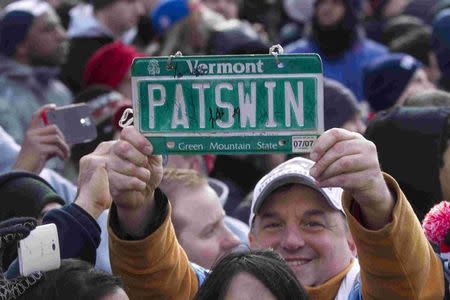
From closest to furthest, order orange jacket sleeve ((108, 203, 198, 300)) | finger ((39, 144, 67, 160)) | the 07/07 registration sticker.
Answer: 1. the 07/07 registration sticker
2. orange jacket sleeve ((108, 203, 198, 300))
3. finger ((39, 144, 67, 160))

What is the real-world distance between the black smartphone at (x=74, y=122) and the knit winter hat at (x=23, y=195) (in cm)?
73

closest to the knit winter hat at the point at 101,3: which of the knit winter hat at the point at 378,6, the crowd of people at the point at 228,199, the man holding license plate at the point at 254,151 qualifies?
the crowd of people at the point at 228,199

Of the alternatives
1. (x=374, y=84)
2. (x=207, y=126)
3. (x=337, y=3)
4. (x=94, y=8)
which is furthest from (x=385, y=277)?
(x=94, y=8)

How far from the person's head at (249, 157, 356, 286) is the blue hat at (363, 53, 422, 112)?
11.3 feet

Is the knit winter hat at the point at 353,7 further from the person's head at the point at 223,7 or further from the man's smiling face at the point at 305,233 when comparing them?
the man's smiling face at the point at 305,233

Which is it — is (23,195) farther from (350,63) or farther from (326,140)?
(350,63)

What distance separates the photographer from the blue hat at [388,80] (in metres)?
8.36

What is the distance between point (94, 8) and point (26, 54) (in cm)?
161

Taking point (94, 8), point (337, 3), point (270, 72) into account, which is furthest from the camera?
point (94, 8)

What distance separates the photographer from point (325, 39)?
32.3ft

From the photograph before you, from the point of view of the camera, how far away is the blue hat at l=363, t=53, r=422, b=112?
836 centimetres

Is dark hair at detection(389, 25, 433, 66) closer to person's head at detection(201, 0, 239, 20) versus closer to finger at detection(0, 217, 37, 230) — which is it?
person's head at detection(201, 0, 239, 20)

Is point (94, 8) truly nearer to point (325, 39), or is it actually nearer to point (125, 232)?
point (325, 39)

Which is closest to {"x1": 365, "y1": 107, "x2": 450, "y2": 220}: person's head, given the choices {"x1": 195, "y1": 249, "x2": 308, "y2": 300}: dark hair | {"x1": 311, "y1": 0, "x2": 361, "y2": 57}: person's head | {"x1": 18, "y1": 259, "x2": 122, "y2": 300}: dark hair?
{"x1": 195, "y1": 249, "x2": 308, "y2": 300}: dark hair
